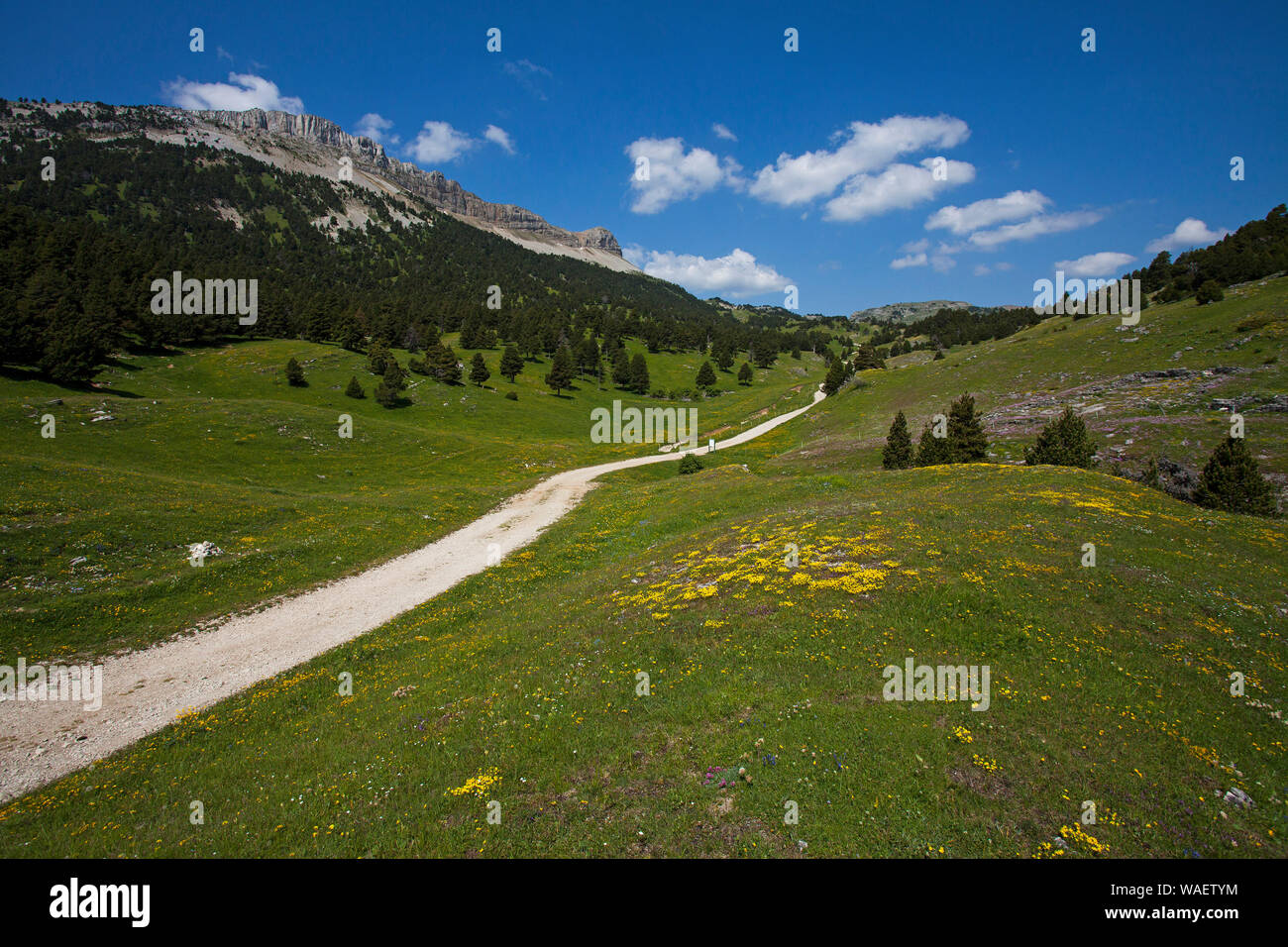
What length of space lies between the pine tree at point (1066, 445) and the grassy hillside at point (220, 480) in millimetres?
43233

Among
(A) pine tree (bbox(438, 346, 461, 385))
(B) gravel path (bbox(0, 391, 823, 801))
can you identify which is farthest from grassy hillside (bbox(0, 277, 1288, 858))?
(A) pine tree (bbox(438, 346, 461, 385))

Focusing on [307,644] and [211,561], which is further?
[211,561]

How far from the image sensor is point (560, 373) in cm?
10788

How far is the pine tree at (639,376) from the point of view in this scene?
125 metres

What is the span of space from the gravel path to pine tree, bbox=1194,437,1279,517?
39.8m

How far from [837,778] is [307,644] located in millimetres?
19277

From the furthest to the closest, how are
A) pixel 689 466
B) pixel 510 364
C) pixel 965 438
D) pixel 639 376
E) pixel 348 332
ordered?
1. pixel 639 376
2. pixel 510 364
3. pixel 348 332
4. pixel 689 466
5. pixel 965 438

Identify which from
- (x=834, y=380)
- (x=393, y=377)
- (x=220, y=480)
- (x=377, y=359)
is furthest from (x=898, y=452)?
(x=377, y=359)

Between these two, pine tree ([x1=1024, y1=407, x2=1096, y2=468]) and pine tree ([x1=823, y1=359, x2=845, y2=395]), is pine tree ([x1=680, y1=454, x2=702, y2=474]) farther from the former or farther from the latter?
pine tree ([x1=823, y1=359, x2=845, y2=395])

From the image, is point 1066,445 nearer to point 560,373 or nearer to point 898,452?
point 898,452

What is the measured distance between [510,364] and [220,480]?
7239 centimetres

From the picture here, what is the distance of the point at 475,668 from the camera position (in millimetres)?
15359
